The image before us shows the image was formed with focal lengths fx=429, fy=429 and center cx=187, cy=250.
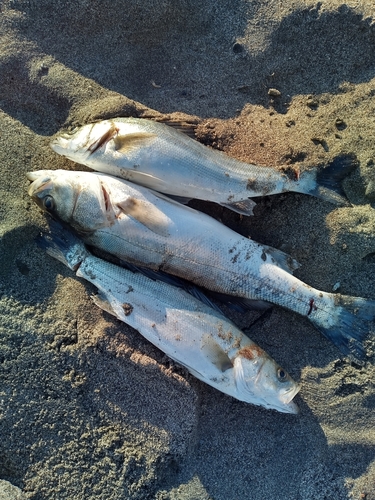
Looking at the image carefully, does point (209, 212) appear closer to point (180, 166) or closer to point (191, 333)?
point (180, 166)

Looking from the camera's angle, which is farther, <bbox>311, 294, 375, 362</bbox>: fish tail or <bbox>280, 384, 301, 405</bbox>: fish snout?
<bbox>311, 294, 375, 362</bbox>: fish tail

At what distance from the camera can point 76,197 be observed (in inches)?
146

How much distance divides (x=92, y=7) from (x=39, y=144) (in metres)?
1.41

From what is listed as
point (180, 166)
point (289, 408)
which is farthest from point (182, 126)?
point (289, 408)

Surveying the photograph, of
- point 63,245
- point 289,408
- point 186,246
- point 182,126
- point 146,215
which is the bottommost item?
point 289,408

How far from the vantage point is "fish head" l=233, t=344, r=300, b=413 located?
367 centimetres

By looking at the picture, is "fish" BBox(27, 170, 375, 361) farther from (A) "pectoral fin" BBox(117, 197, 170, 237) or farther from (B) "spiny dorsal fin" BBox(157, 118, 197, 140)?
(B) "spiny dorsal fin" BBox(157, 118, 197, 140)

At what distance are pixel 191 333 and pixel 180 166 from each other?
1.43 m

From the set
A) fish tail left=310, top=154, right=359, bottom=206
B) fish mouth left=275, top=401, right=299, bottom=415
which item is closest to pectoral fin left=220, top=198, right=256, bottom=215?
fish tail left=310, top=154, right=359, bottom=206

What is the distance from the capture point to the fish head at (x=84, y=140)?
3680mm

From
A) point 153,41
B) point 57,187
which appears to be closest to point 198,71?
point 153,41

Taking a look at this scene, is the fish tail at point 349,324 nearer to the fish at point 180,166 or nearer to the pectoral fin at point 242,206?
the fish at point 180,166

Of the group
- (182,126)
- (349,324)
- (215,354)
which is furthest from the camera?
(182,126)

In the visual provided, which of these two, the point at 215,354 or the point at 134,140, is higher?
the point at 134,140
